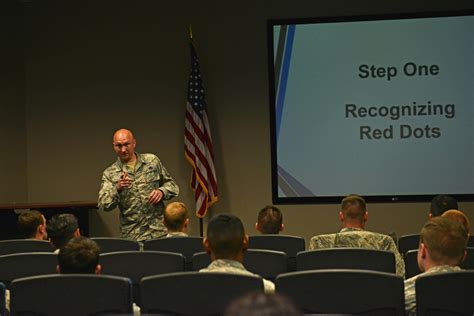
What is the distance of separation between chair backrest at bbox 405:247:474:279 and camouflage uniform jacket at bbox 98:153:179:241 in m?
3.00

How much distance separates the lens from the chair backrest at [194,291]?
3188mm

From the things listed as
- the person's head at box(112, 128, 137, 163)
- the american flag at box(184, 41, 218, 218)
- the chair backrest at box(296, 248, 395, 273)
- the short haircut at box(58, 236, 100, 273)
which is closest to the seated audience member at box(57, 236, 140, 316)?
the short haircut at box(58, 236, 100, 273)

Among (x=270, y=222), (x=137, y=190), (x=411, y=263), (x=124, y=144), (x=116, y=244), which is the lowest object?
(x=411, y=263)

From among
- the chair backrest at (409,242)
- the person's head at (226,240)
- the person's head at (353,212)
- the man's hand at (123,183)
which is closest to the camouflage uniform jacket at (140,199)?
the man's hand at (123,183)

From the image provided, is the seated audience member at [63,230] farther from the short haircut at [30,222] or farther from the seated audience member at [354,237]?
the seated audience member at [354,237]

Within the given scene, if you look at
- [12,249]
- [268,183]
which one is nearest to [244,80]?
[268,183]

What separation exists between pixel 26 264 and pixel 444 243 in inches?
87.9

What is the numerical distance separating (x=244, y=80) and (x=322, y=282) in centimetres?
623

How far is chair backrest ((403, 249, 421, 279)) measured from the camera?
4883 mm

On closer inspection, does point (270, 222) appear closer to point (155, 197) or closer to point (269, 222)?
point (269, 222)

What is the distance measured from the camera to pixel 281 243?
567 centimetres

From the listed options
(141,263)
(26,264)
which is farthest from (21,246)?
(141,263)

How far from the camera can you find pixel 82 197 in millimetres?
9719

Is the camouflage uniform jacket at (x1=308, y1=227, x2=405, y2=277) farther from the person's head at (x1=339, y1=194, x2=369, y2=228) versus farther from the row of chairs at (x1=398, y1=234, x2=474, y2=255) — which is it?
the row of chairs at (x1=398, y1=234, x2=474, y2=255)
